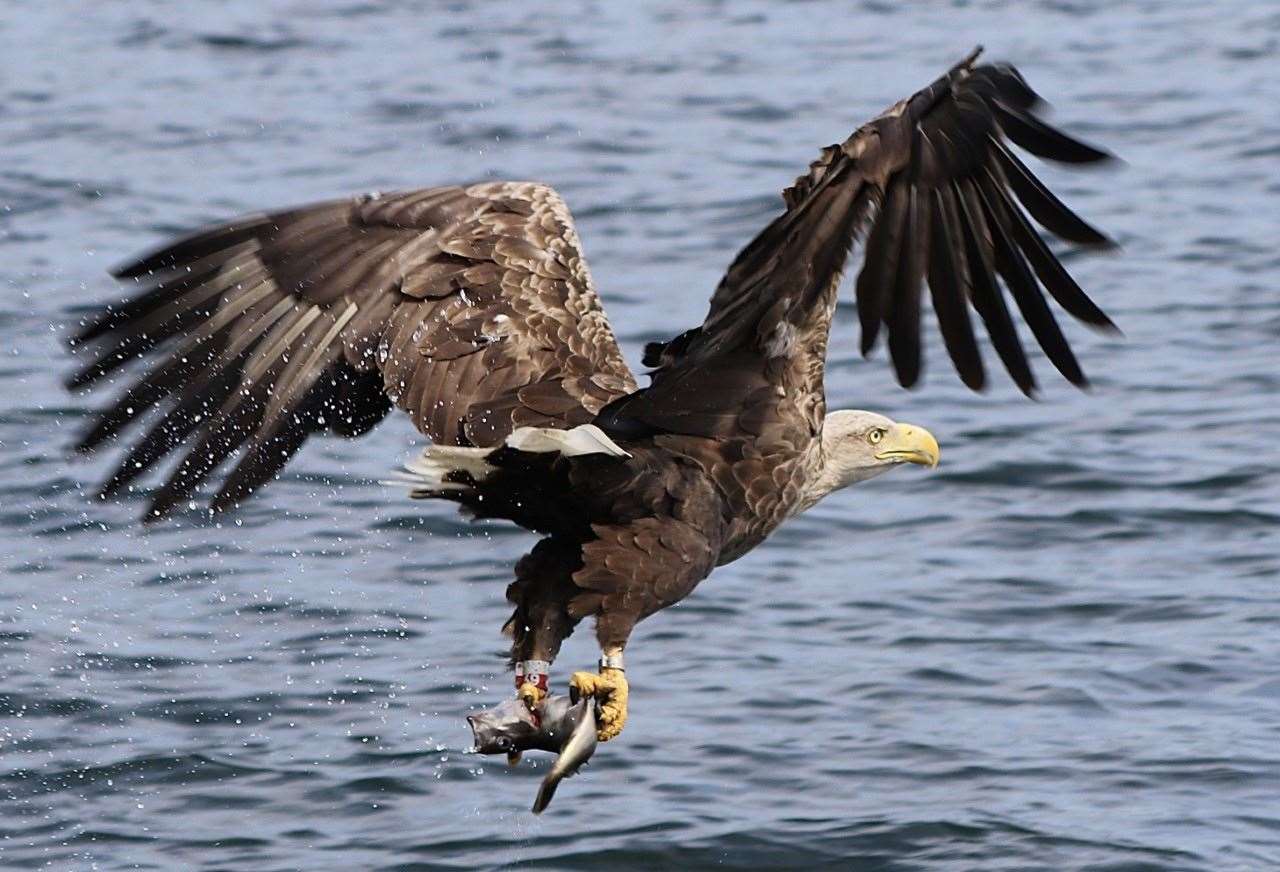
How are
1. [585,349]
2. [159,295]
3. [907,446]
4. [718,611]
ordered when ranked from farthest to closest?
[718,611] → [907,446] → [159,295] → [585,349]

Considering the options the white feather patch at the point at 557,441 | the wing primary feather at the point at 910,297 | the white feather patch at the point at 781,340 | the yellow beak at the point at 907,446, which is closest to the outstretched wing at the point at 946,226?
the wing primary feather at the point at 910,297

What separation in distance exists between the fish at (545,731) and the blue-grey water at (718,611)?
0.65 m

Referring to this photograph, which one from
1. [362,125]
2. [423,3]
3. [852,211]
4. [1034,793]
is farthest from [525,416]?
[423,3]

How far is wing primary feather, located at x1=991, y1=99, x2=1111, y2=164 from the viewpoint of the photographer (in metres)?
5.21

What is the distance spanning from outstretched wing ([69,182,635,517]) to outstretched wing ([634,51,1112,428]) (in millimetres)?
1113

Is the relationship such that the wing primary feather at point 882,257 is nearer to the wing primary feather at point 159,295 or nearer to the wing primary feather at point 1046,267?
the wing primary feather at point 1046,267

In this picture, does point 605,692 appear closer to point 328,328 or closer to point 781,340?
point 781,340

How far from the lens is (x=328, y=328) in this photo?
21.9 feet

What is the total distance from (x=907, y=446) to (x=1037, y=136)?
5.42ft

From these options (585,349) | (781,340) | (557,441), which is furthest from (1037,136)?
(585,349)

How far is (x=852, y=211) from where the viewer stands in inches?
213

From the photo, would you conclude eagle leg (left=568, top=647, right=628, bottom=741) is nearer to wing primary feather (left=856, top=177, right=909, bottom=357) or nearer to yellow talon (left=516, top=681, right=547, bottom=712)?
yellow talon (left=516, top=681, right=547, bottom=712)

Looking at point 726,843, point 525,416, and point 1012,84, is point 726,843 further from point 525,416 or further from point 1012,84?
point 1012,84

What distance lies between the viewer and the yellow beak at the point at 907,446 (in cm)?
682
